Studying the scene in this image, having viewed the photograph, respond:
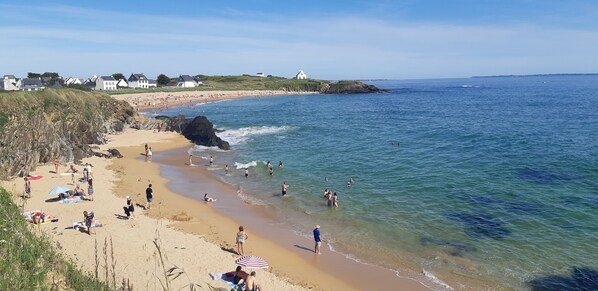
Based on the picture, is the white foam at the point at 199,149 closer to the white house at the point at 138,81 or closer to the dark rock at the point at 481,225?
the dark rock at the point at 481,225

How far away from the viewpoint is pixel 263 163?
119ft

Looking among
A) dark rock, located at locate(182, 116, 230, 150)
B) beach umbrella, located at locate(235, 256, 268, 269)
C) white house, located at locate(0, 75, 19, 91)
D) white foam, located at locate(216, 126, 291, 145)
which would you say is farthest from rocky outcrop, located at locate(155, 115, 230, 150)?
white house, located at locate(0, 75, 19, 91)

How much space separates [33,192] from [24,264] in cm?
1894

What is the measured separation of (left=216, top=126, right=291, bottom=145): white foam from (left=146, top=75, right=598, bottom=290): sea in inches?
25.4

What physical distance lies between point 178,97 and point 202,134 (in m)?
73.8

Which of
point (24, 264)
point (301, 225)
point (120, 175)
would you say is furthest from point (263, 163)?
point (24, 264)

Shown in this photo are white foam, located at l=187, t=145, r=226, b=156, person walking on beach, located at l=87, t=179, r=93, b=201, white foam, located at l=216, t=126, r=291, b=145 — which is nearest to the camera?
person walking on beach, located at l=87, t=179, r=93, b=201

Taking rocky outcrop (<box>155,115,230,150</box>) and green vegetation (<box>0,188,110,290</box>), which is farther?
rocky outcrop (<box>155,115,230,150</box>)

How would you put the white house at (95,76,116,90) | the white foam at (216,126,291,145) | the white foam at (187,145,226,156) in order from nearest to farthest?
1. the white foam at (187,145,226,156)
2. the white foam at (216,126,291,145)
3. the white house at (95,76,116,90)

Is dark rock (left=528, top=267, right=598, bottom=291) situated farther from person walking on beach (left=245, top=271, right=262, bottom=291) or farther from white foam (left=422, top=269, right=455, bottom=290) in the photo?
person walking on beach (left=245, top=271, right=262, bottom=291)

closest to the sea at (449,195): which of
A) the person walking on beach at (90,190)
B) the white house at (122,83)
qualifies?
the person walking on beach at (90,190)

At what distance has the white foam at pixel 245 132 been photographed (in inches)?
2008

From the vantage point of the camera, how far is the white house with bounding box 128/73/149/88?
5625 inches

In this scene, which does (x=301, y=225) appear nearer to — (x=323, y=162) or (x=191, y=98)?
(x=323, y=162)
